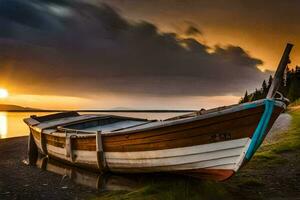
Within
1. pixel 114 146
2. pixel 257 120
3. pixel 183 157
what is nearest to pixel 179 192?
pixel 183 157

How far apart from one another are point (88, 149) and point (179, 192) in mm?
5975

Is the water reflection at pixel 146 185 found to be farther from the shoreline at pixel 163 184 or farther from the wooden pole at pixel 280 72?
the wooden pole at pixel 280 72

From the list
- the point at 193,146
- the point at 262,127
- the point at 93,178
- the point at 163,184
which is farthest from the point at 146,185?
the point at 262,127

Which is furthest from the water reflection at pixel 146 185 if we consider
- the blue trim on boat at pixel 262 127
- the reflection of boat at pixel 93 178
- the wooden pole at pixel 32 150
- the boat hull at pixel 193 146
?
the wooden pole at pixel 32 150

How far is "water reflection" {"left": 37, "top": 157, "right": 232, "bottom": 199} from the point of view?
1080 cm

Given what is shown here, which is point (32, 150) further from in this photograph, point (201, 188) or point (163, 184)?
point (201, 188)

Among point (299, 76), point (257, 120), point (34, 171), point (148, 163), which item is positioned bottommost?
point (34, 171)

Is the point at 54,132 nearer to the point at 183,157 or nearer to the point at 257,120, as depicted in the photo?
the point at 183,157

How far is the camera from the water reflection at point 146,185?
425 inches

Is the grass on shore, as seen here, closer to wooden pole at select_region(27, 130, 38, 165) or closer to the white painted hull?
the white painted hull

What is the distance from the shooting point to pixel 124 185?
45.6ft

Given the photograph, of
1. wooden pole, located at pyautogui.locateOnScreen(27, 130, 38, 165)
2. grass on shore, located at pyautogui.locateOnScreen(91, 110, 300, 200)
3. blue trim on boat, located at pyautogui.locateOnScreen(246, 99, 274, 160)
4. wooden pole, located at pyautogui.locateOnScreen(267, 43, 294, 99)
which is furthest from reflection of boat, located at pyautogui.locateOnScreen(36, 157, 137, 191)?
wooden pole, located at pyautogui.locateOnScreen(267, 43, 294, 99)

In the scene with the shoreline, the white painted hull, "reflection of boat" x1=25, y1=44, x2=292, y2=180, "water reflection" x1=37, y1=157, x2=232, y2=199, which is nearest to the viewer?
"reflection of boat" x1=25, y1=44, x2=292, y2=180

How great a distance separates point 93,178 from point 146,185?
12.2 feet
